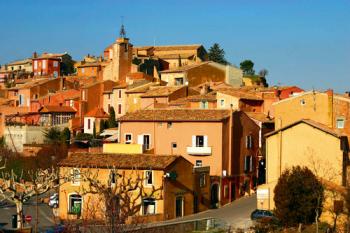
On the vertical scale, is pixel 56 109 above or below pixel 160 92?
below

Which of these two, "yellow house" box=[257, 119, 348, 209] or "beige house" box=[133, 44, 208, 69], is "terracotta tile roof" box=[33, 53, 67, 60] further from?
"yellow house" box=[257, 119, 348, 209]

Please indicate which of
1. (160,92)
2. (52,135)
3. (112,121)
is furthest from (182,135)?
(52,135)

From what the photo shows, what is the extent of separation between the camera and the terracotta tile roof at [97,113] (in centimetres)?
7075

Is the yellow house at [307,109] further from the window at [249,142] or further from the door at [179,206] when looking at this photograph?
the door at [179,206]

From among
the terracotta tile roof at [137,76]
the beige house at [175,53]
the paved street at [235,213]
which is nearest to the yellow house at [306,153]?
the paved street at [235,213]

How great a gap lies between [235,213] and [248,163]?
366 inches

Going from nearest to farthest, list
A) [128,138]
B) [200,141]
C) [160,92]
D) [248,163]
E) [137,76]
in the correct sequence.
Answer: [200,141], [248,163], [128,138], [160,92], [137,76]

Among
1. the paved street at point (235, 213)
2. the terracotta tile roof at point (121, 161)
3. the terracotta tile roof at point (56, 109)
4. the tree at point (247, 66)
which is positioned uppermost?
the tree at point (247, 66)

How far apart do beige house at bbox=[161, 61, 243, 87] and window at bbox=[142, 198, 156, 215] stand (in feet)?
105

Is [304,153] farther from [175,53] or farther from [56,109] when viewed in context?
[175,53]

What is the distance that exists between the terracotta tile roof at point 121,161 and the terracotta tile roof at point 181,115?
6.70 metres

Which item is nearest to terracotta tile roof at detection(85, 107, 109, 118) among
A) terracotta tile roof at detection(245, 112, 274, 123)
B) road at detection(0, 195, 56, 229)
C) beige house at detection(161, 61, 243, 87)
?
beige house at detection(161, 61, 243, 87)

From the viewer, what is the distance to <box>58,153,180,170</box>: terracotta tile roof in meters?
40.2

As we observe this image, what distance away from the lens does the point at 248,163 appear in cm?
4941
